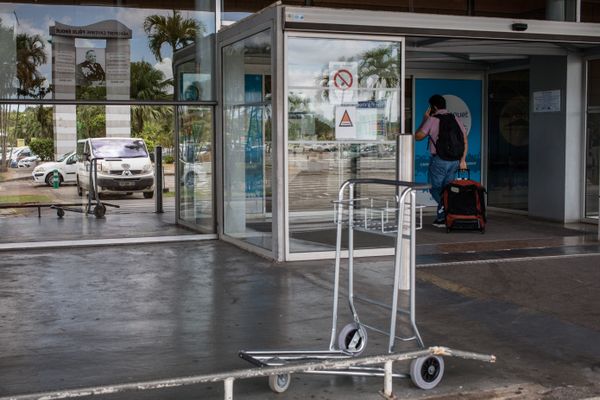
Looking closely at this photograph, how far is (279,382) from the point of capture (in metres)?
4.81

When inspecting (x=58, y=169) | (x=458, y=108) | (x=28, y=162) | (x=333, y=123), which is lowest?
(x=58, y=169)

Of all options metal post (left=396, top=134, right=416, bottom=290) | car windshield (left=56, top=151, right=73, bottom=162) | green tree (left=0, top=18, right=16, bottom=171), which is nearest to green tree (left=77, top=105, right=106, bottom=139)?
car windshield (left=56, top=151, right=73, bottom=162)

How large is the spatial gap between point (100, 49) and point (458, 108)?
20.9 feet

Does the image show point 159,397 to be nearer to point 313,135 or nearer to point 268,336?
point 268,336

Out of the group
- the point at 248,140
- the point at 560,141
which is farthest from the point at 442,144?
the point at 248,140

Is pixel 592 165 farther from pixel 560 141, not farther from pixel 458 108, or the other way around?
pixel 458 108

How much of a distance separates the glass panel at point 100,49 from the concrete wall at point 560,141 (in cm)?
524

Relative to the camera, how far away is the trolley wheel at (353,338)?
5473mm

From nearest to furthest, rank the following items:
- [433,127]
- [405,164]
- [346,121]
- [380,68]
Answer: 1. [405,164]
2. [346,121]
3. [380,68]
4. [433,127]

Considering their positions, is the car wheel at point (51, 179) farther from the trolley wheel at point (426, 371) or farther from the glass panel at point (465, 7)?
the trolley wheel at point (426, 371)

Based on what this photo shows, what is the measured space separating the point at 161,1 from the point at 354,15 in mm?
3205

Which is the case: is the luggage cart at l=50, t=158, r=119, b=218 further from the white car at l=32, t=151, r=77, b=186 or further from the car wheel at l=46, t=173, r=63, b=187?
the car wheel at l=46, t=173, r=63, b=187

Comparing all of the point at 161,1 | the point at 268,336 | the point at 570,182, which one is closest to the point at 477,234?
the point at 570,182

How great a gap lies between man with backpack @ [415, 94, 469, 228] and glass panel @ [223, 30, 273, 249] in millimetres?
2922
